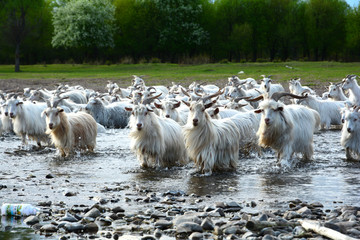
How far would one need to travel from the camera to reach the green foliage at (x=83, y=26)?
175 ft

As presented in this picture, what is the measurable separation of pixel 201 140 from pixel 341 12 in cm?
5312

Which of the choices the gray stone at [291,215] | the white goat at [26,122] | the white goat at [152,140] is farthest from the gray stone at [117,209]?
the white goat at [26,122]

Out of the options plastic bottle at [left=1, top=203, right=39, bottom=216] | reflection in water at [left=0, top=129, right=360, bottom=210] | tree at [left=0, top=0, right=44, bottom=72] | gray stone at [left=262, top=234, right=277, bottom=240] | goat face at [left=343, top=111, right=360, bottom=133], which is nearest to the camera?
gray stone at [left=262, top=234, right=277, bottom=240]

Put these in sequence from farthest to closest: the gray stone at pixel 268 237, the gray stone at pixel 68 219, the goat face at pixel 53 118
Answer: the goat face at pixel 53 118
the gray stone at pixel 68 219
the gray stone at pixel 268 237

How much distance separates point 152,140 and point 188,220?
4064 millimetres

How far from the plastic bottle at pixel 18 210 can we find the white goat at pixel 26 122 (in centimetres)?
671

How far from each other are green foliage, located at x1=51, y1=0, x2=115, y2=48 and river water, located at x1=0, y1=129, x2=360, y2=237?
4252 cm

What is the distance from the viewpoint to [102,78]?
→ 119 ft

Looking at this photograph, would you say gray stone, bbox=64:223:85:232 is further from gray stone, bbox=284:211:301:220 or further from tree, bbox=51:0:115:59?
tree, bbox=51:0:115:59

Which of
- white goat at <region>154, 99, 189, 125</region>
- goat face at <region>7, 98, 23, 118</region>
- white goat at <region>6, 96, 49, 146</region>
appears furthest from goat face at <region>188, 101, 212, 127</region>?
goat face at <region>7, 98, 23, 118</region>

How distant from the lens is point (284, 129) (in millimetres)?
9938

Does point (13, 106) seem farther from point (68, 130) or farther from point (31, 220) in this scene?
point (31, 220)

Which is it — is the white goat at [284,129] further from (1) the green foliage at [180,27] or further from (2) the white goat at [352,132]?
(1) the green foliage at [180,27]

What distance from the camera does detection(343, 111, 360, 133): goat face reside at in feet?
34.8
